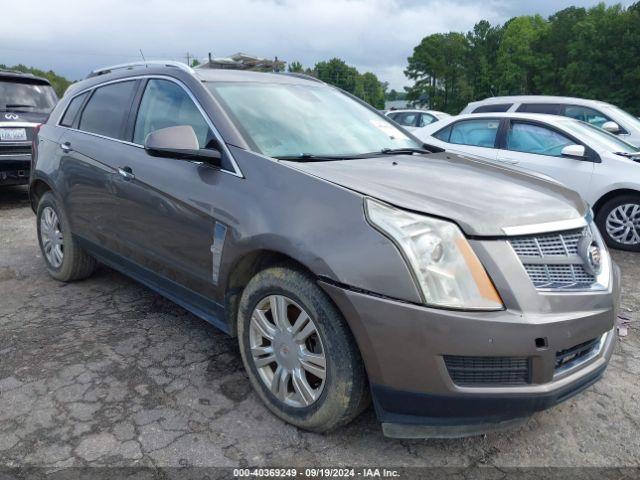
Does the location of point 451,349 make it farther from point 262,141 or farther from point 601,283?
point 262,141

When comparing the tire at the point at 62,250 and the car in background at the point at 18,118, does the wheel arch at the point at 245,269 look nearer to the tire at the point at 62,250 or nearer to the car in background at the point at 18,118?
the tire at the point at 62,250

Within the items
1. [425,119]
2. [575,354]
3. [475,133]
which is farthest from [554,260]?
[425,119]

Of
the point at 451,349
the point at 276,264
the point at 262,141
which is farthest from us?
the point at 262,141

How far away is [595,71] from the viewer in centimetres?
4303

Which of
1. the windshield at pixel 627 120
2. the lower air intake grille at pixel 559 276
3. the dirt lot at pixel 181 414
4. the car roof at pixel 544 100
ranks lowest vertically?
the dirt lot at pixel 181 414

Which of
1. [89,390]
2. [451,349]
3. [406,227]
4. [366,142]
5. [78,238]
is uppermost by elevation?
[366,142]

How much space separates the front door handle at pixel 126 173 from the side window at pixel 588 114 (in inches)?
301

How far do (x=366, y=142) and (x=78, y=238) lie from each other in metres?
2.43

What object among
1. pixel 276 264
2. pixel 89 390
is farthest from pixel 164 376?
pixel 276 264

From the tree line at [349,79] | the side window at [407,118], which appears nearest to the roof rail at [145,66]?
the side window at [407,118]

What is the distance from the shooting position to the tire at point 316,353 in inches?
81.5

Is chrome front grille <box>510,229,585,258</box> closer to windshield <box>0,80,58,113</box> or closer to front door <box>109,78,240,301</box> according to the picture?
front door <box>109,78,240,301</box>

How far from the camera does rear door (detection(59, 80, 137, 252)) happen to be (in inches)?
135

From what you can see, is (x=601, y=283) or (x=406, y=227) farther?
(x=601, y=283)
